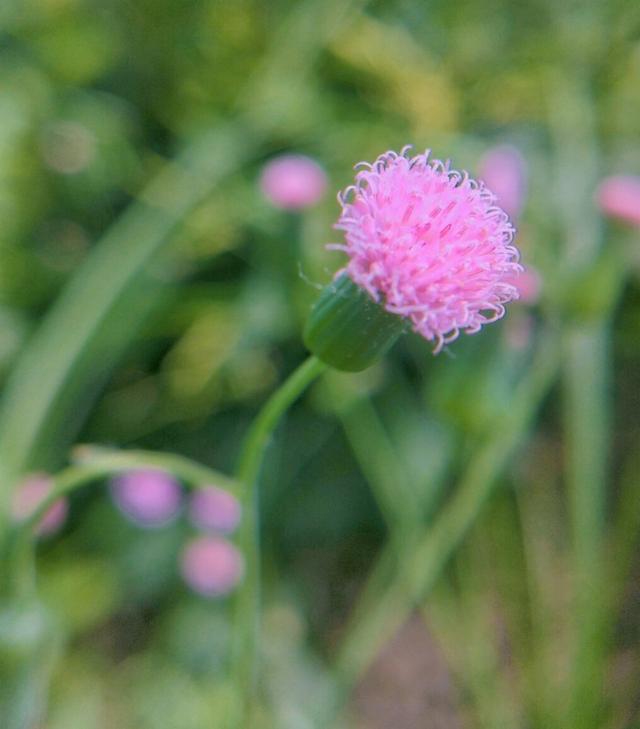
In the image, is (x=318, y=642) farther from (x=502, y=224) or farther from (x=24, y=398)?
(x=502, y=224)

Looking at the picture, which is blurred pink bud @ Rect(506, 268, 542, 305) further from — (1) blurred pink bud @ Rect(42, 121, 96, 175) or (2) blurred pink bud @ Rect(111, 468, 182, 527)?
(1) blurred pink bud @ Rect(42, 121, 96, 175)

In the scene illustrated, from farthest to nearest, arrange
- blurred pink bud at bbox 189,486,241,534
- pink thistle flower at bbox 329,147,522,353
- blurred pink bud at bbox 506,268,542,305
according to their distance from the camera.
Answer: blurred pink bud at bbox 189,486,241,534 < blurred pink bud at bbox 506,268,542,305 < pink thistle flower at bbox 329,147,522,353

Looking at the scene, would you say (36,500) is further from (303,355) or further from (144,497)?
(303,355)

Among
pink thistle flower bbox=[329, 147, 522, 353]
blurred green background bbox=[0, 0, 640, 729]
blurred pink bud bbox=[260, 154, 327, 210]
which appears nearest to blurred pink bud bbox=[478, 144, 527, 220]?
blurred green background bbox=[0, 0, 640, 729]

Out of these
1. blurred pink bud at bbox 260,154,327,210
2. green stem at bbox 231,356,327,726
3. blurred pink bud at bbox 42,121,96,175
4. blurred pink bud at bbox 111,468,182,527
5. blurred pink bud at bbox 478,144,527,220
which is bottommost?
green stem at bbox 231,356,327,726

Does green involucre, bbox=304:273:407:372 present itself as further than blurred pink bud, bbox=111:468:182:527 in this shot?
No

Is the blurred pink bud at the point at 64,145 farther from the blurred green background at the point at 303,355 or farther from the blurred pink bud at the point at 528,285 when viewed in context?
the blurred pink bud at the point at 528,285

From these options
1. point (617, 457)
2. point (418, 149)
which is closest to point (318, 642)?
point (617, 457)
